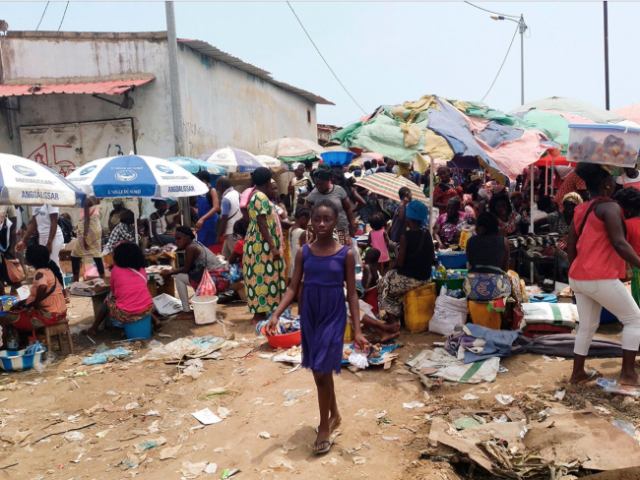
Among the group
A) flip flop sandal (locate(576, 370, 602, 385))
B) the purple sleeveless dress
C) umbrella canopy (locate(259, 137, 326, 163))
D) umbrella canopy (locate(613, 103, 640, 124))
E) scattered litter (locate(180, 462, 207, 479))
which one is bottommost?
scattered litter (locate(180, 462, 207, 479))

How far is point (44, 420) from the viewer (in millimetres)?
4887

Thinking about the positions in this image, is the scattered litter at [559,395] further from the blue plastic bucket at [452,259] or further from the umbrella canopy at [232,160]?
the umbrella canopy at [232,160]

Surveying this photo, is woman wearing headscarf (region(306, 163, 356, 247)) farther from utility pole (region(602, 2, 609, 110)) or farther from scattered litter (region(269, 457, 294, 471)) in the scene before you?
utility pole (region(602, 2, 609, 110))

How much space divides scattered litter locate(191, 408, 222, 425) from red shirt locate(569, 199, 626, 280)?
10.7ft

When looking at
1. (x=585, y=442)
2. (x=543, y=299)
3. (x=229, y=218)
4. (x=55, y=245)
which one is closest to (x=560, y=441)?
(x=585, y=442)

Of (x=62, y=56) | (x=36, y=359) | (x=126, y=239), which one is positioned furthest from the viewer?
(x=62, y=56)

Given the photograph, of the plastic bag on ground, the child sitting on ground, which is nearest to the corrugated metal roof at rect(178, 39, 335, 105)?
the child sitting on ground

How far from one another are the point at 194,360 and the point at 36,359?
1.73 m

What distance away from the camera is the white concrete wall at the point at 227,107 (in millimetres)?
14359

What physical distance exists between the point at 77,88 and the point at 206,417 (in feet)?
35.1

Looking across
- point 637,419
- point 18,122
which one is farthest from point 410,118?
point 18,122

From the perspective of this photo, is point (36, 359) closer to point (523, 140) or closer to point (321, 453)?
point (321, 453)

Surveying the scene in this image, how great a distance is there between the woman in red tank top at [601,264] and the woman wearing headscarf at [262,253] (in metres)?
3.46

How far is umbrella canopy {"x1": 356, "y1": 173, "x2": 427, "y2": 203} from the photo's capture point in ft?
26.0
